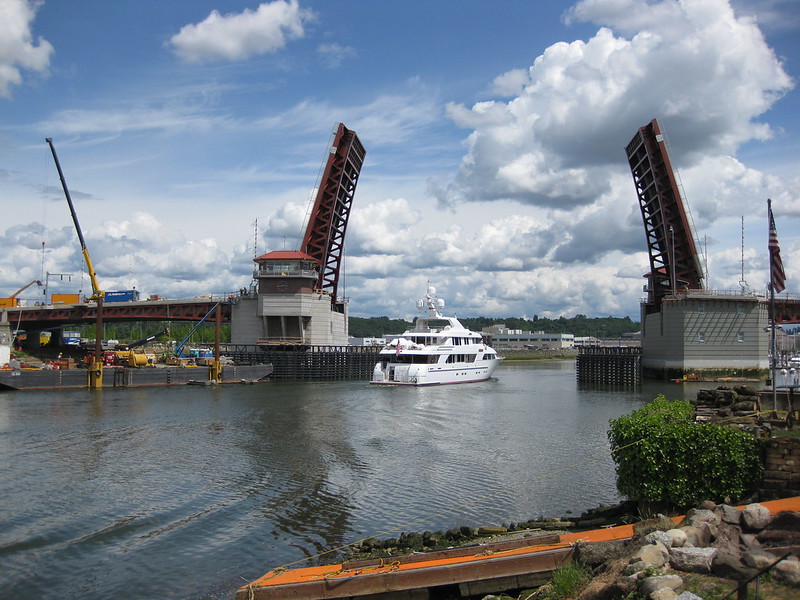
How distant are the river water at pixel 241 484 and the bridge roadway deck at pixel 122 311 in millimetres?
36589

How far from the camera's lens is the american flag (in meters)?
14.5

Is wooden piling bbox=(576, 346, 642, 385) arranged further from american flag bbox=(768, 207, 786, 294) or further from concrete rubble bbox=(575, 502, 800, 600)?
concrete rubble bbox=(575, 502, 800, 600)

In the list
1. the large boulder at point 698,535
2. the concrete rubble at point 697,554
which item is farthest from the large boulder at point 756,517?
the large boulder at point 698,535

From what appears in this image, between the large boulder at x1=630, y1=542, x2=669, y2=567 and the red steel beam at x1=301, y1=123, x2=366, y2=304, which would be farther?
the red steel beam at x1=301, y1=123, x2=366, y2=304

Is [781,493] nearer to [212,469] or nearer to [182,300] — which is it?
[212,469]

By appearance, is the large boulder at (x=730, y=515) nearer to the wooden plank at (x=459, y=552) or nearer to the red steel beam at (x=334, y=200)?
the wooden plank at (x=459, y=552)

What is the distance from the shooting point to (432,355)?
167ft

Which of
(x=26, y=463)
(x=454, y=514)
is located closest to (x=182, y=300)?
(x=26, y=463)

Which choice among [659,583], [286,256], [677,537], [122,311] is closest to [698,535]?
[677,537]

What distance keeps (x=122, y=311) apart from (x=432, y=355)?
41168 mm

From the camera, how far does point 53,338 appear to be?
86750 millimetres

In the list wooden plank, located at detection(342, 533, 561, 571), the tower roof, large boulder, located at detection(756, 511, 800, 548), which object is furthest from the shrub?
the tower roof

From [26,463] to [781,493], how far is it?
20.5 meters

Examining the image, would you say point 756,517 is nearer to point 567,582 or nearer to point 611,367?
point 567,582
